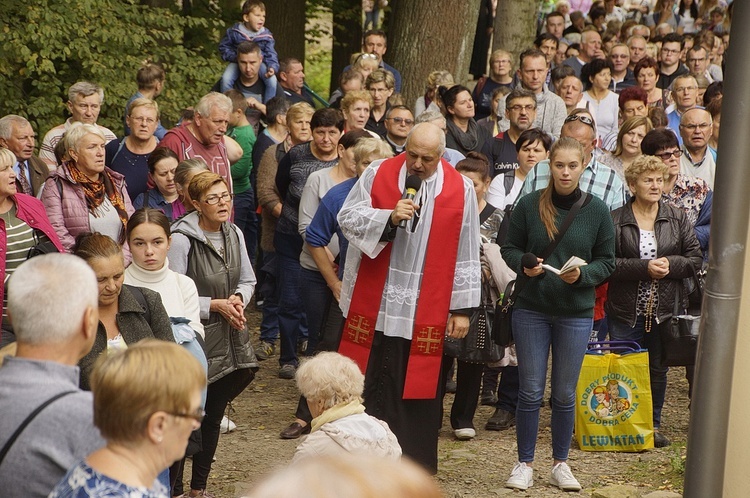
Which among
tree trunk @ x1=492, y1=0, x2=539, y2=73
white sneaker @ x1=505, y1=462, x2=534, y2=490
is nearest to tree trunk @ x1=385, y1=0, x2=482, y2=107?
tree trunk @ x1=492, y1=0, x2=539, y2=73

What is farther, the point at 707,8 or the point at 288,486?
the point at 707,8

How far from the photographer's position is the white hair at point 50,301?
10.6ft

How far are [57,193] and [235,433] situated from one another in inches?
83.2

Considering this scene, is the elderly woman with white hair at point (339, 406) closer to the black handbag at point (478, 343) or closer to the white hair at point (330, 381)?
the white hair at point (330, 381)

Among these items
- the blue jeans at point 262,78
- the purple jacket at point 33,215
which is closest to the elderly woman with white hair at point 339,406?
the purple jacket at point 33,215

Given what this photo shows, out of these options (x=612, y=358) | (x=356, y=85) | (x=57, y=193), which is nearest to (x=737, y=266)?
(x=612, y=358)

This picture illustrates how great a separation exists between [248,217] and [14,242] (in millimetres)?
4813

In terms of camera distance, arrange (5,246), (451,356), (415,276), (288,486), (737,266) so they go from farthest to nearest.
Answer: (451,356)
(415,276)
(5,246)
(737,266)
(288,486)

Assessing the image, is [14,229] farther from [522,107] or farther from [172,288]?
[522,107]

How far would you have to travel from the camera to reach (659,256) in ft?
24.5

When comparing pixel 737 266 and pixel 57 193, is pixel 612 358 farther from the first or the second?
pixel 57 193

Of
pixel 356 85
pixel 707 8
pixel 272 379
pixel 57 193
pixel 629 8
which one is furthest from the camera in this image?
pixel 629 8

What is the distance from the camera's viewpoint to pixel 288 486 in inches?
79.0

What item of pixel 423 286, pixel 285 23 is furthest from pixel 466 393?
pixel 285 23
